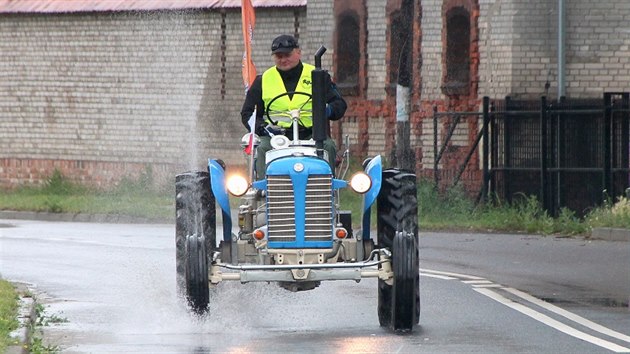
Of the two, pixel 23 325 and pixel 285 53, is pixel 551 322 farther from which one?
pixel 23 325

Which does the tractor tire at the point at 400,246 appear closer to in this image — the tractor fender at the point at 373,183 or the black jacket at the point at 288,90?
the tractor fender at the point at 373,183

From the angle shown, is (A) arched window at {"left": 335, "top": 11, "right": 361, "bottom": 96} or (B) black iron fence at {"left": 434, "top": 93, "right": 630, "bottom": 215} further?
(A) arched window at {"left": 335, "top": 11, "right": 361, "bottom": 96}

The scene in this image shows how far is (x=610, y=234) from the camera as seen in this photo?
23.2 metres

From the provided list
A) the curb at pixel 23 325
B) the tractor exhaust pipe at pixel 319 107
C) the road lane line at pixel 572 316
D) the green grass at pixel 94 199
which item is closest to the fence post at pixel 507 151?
the green grass at pixel 94 199

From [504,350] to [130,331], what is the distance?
3114 millimetres

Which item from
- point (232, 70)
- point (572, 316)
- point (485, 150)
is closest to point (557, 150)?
point (485, 150)

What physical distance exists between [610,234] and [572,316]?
952cm

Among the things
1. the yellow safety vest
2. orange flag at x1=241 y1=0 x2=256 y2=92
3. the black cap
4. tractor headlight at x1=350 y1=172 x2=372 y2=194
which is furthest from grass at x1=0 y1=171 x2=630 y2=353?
tractor headlight at x1=350 y1=172 x2=372 y2=194

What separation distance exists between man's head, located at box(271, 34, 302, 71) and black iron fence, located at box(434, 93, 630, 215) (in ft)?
41.4

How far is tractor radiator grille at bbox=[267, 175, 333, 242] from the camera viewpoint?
1256cm

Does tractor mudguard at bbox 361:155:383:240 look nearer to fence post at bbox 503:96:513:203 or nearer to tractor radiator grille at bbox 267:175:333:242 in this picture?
tractor radiator grille at bbox 267:175:333:242

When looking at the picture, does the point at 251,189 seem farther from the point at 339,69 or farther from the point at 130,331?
the point at 339,69

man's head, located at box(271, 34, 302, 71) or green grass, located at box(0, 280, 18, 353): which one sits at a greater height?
man's head, located at box(271, 34, 302, 71)

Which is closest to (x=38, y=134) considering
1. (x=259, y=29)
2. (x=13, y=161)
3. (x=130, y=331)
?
(x=13, y=161)
